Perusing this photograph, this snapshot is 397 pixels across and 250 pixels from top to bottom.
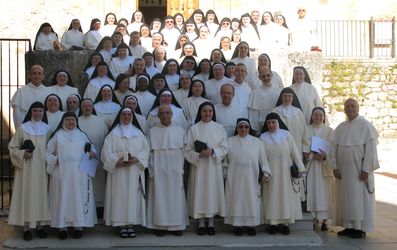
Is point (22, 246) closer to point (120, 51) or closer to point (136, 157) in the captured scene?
point (136, 157)

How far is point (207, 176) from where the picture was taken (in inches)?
291

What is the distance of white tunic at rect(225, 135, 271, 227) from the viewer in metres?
7.32

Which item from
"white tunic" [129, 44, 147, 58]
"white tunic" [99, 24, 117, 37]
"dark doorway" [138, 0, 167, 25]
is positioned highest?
"dark doorway" [138, 0, 167, 25]

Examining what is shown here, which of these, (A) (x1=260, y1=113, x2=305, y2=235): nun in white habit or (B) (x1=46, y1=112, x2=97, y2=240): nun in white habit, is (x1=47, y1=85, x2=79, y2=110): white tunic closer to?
(B) (x1=46, y1=112, x2=97, y2=240): nun in white habit

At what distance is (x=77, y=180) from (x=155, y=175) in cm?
92

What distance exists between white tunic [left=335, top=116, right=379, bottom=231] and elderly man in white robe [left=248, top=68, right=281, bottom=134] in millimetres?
1121

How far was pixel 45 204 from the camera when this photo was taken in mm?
7172

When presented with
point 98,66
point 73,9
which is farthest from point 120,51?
point 73,9

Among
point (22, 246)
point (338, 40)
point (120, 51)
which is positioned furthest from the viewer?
point (338, 40)

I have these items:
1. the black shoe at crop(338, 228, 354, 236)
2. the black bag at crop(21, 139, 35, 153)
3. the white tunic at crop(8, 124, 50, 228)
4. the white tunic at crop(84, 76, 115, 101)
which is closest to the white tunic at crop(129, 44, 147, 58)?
the white tunic at crop(84, 76, 115, 101)

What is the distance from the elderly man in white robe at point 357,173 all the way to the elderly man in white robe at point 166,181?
1973 millimetres

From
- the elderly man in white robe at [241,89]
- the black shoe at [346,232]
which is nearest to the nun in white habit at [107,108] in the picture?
the elderly man in white robe at [241,89]

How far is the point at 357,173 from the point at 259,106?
1600mm

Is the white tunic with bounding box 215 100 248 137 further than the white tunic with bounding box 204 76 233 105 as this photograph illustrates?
No
